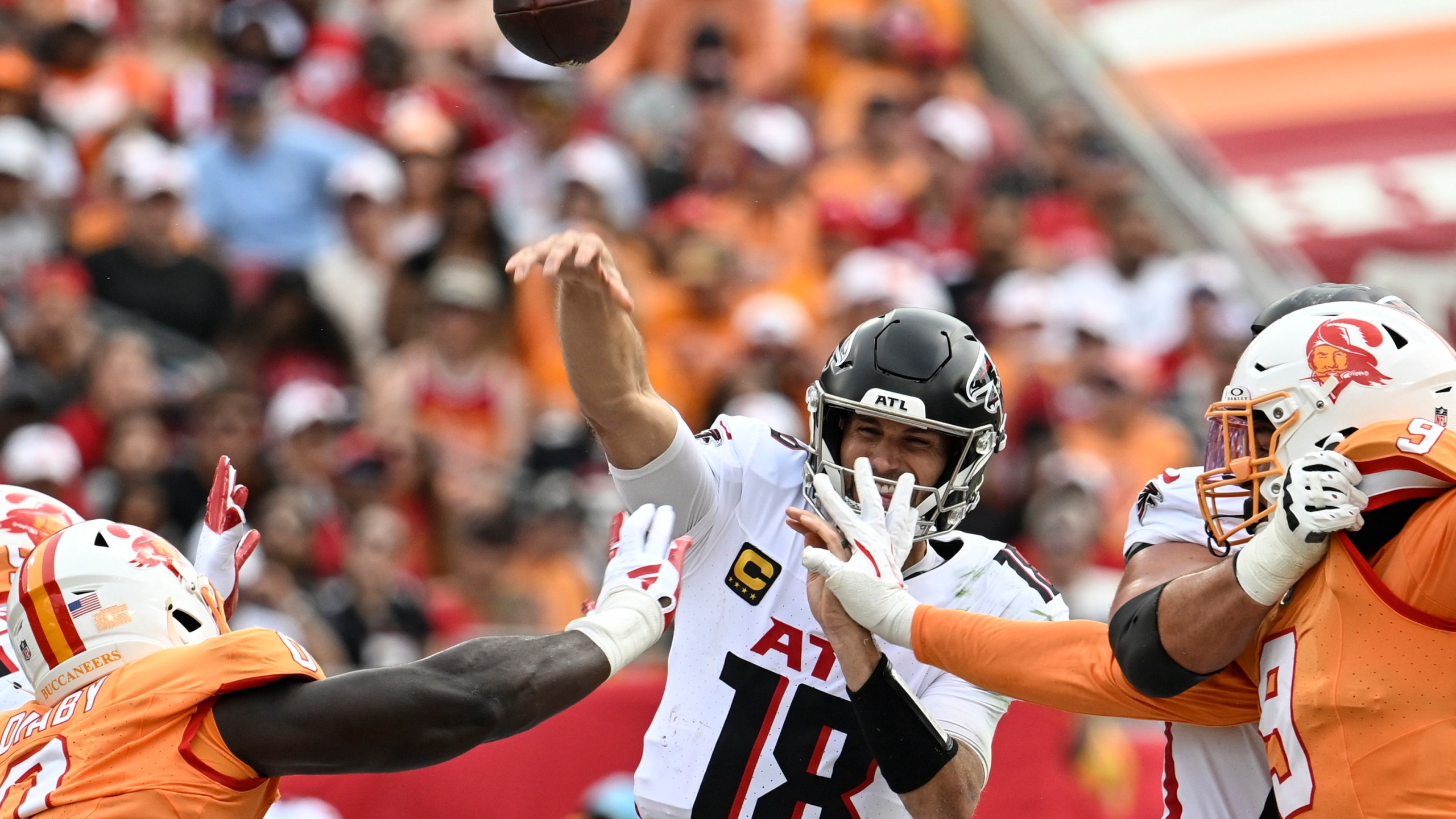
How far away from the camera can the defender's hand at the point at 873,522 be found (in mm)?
3902

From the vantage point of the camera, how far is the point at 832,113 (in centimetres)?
1111

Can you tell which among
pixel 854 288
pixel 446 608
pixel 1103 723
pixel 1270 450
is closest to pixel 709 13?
pixel 854 288

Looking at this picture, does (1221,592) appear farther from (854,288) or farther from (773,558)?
(854,288)

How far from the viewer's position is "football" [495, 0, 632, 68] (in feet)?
16.8

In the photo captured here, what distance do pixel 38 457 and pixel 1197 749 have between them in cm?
538

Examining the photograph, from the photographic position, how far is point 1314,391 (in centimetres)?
350

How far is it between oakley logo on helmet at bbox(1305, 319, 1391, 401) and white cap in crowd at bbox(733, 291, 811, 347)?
5464 millimetres

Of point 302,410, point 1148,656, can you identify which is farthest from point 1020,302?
point 1148,656

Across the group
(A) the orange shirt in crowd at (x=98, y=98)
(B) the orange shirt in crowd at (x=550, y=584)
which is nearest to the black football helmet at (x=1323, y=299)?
(B) the orange shirt in crowd at (x=550, y=584)

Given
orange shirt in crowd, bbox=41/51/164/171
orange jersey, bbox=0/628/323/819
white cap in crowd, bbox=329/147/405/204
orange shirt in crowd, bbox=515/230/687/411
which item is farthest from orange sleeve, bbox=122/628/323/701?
orange shirt in crowd, bbox=41/51/164/171

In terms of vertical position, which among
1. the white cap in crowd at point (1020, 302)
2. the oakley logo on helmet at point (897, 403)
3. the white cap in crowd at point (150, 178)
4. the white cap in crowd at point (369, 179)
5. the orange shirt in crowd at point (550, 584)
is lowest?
the orange shirt in crowd at point (550, 584)

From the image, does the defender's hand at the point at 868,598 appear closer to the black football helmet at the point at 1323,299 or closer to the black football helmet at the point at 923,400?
the black football helmet at the point at 923,400

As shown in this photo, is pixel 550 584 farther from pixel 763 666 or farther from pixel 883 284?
pixel 763 666

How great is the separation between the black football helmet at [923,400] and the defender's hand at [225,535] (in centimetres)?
141
